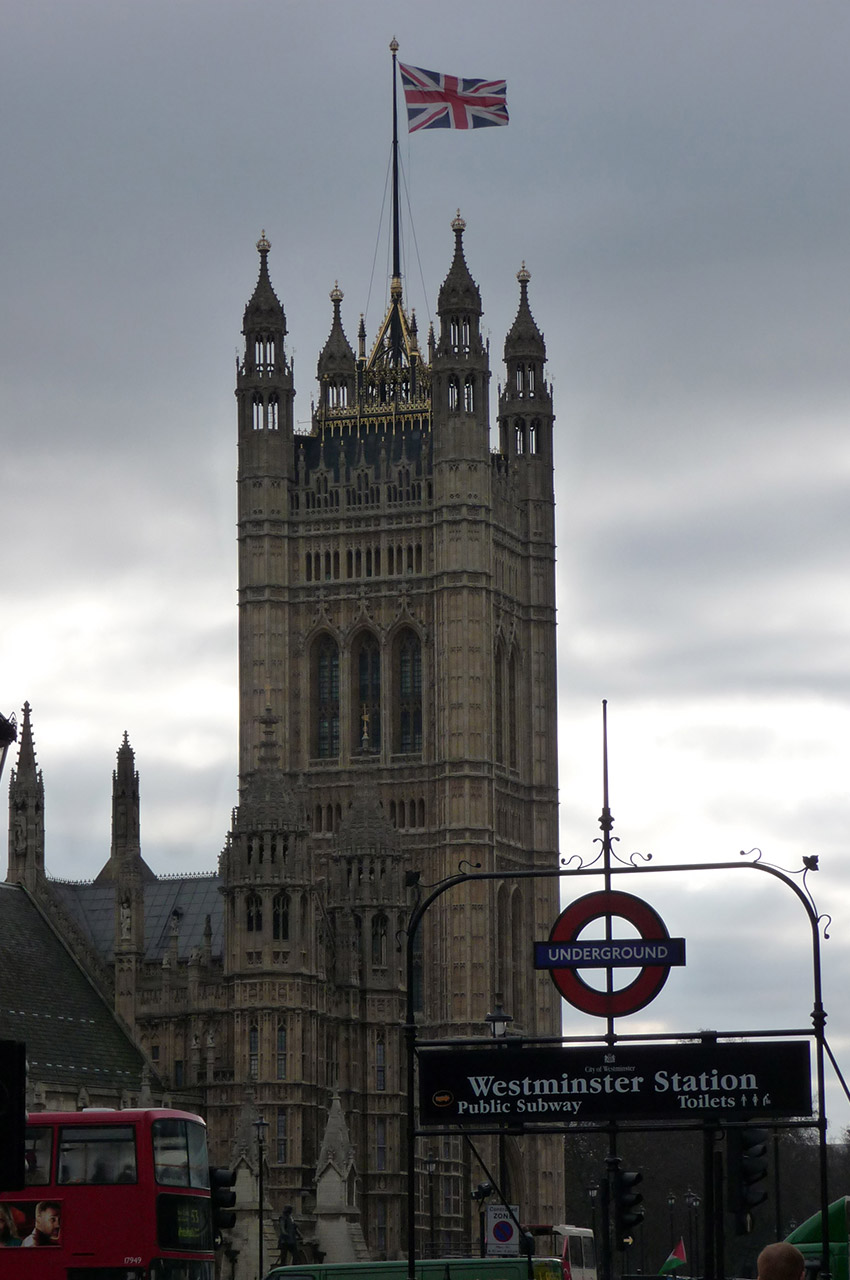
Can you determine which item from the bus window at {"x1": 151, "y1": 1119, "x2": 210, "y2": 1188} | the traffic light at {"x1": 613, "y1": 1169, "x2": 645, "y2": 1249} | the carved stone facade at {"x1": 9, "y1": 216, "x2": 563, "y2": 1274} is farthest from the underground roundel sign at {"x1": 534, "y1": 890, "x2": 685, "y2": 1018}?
the carved stone facade at {"x1": 9, "y1": 216, "x2": 563, "y2": 1274}

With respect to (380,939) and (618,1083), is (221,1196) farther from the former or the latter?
(380,939)

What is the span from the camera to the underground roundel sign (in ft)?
122

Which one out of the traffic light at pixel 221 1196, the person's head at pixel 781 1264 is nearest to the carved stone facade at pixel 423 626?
the traffic light at pixel 221 1196

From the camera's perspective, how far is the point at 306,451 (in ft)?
514

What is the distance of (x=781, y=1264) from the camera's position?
2402cm

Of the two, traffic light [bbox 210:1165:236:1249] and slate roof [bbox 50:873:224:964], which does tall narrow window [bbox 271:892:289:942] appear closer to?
slate roof [bbox 50:873:224:964]

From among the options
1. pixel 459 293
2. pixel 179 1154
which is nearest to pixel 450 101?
pixel 459 293

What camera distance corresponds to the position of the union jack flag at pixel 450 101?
13288 cm

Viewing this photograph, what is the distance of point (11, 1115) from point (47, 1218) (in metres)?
23.4

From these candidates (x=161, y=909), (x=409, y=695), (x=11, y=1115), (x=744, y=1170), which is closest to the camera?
(x=11, y=1115)

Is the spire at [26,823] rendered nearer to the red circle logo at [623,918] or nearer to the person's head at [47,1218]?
the person's head at [47,1218]

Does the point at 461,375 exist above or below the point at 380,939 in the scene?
above

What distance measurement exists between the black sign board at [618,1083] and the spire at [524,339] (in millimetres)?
123624

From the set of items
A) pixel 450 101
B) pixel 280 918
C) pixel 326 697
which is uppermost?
pixel 450 101
